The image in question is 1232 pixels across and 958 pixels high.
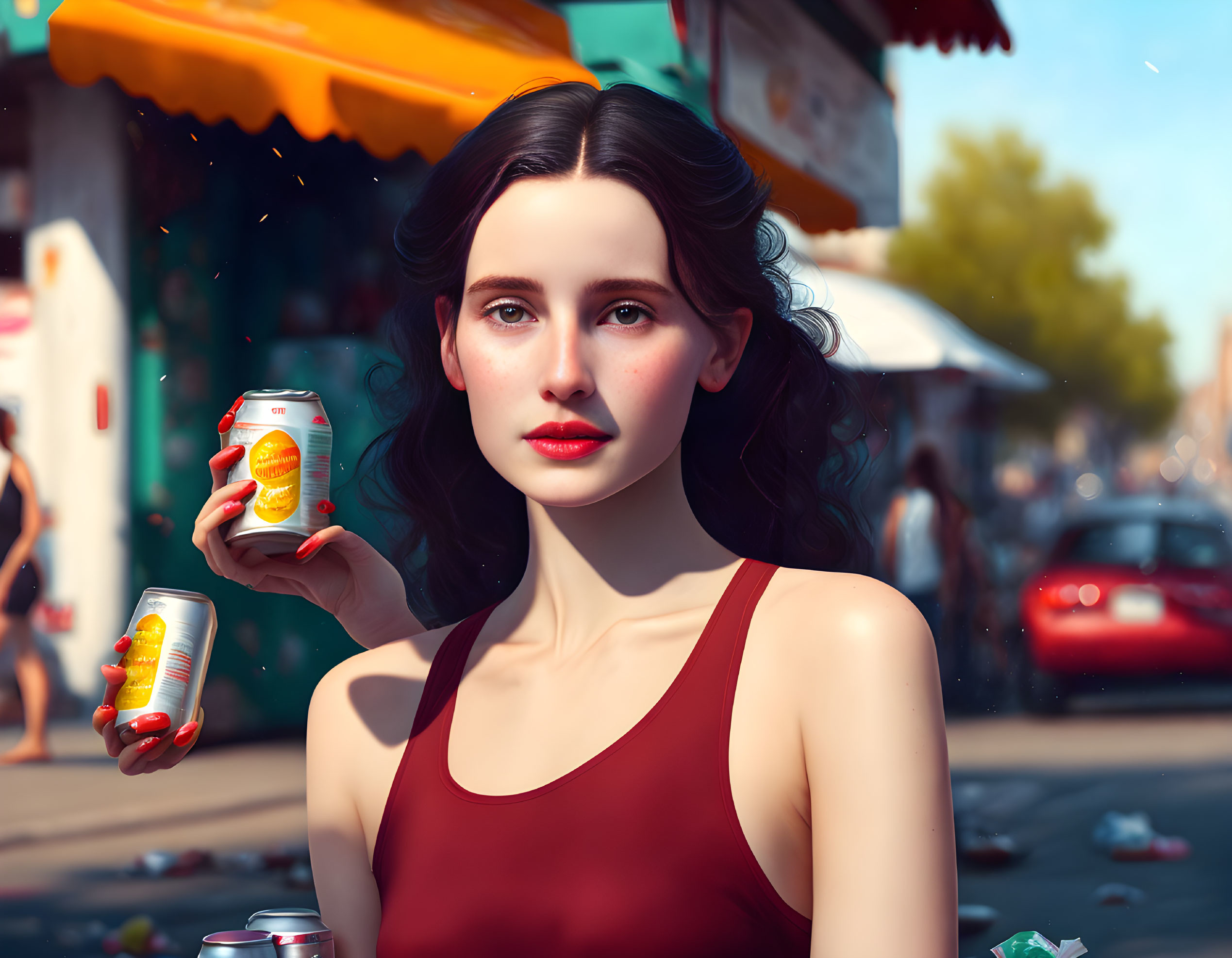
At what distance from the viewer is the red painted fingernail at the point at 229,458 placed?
5.82 ft

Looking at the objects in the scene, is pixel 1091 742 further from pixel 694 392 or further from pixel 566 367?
pixel 566 367

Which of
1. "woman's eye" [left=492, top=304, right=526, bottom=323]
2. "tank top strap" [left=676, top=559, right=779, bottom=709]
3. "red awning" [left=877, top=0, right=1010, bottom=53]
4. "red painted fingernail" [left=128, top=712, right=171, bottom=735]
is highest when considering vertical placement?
"red awning" [left=877, top=0, right=1010, bottom=53]

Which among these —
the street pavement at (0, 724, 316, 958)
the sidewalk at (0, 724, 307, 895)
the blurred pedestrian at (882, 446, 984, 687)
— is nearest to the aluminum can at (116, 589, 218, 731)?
the street pavement at (0, 724, 316, 958)

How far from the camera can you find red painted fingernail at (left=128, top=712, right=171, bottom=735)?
168 cm

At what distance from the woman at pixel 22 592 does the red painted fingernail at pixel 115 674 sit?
17.0 feet

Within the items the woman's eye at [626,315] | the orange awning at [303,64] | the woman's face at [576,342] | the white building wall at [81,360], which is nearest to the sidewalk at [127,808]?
the white building wall at [81,360]

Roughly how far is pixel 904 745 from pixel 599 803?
1.26 ft

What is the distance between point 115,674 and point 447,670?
0.46 m

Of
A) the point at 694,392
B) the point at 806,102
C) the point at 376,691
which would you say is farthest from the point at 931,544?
the point at 376,691

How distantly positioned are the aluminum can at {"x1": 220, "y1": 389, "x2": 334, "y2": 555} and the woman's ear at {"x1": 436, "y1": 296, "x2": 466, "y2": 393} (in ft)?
0.82

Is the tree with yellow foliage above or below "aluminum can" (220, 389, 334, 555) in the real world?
above

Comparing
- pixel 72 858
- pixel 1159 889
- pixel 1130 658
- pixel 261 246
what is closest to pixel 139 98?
pixel 261 246

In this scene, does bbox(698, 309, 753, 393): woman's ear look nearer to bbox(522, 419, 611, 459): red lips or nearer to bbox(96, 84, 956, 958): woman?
bbox(96, 84, 956, 958): woman

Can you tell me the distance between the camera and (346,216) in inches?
282
